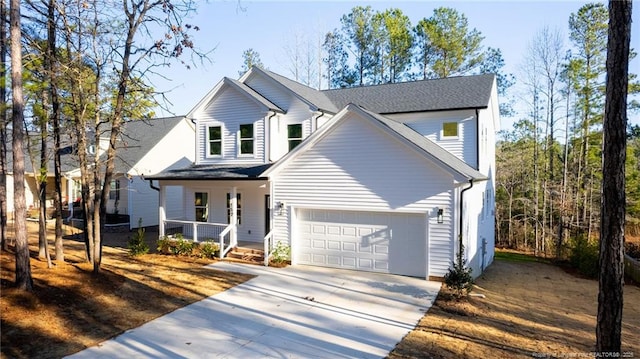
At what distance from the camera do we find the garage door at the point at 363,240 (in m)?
12.0

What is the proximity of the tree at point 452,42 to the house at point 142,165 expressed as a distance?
20.9 m

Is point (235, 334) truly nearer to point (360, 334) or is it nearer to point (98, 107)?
point (360, 334)

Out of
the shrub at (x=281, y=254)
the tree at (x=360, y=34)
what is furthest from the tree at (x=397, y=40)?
the shrub at (x=281, y=254)

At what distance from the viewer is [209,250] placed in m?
14.7

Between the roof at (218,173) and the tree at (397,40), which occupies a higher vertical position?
the tree at (397,40)

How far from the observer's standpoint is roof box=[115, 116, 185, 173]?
22891 millimetres

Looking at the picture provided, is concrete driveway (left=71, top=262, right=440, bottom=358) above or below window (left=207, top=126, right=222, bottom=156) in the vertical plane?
below

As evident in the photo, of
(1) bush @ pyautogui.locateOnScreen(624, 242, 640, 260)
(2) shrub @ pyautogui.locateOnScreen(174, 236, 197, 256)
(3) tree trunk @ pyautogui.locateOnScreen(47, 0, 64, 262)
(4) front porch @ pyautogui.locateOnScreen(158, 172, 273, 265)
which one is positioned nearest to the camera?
(3) tree trunk @ pyautogui.locateOnScreen(47, 0, 64, 262)

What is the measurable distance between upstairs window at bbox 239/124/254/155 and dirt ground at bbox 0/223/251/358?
17.1 feet

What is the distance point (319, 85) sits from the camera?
3394cm

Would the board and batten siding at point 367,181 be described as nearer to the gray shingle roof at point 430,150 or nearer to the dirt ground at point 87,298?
the gray shingle roof at point 430,150

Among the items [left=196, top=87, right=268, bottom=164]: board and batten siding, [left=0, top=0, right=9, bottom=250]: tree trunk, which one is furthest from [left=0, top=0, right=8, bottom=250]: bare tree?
[left=196, top=87, right=268, bottom=164]: board and batten siding

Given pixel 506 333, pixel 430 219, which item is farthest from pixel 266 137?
pixel 506 333

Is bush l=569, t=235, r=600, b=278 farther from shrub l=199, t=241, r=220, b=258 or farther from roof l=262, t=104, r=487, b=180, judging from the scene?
shrub l=199, t=241, r=220, b=258
